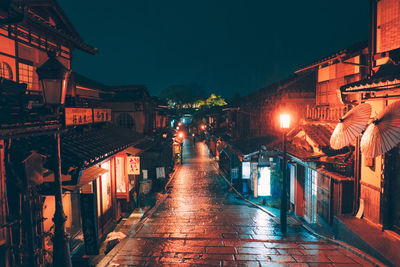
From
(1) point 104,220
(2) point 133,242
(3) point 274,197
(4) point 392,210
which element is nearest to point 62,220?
(2) point 133,242

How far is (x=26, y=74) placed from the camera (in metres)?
10.3

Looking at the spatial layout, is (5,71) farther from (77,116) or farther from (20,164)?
(20,164)

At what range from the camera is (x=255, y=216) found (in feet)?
50.9

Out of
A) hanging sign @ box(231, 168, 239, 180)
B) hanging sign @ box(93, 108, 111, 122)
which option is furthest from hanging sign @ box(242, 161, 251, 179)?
hanging sign @ box(93, 108, 111, 122)

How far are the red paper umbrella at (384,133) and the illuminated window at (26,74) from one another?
12.7 meters

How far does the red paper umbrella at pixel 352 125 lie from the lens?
9.32 m

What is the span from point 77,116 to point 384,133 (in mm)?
A: 11491

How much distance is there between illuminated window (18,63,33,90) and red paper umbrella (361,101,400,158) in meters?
12.7

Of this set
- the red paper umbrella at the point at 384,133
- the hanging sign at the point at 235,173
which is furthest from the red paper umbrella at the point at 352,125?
the hanging sign at the point at 235,173

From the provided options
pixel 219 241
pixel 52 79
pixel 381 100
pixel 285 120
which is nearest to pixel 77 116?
pixel 52 79

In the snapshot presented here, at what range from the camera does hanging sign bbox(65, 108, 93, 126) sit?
9705 mm

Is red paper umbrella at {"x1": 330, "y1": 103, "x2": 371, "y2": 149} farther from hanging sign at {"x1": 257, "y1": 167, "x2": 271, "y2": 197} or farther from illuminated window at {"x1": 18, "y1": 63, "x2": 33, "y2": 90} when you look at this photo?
illuminated window at {"x1": 18, "y1": 63, "x2": 33, "y2": 90}

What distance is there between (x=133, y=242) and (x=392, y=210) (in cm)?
1031

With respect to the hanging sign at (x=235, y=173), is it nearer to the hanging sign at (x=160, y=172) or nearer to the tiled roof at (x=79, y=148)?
the hanging sign at (x=160, y=172)
